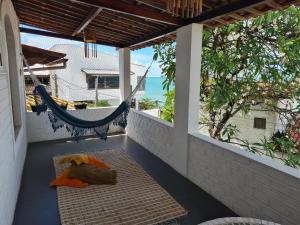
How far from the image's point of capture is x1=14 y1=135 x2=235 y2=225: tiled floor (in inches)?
77.7

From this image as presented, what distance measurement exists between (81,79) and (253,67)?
802 cm

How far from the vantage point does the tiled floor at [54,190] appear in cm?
197

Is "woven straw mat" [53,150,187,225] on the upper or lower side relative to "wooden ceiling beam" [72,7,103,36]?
lower

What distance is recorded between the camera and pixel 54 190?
2.40 metres

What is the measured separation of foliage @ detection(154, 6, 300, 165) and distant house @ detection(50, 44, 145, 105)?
628cm

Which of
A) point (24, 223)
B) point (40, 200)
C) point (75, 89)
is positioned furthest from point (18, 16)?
point (75, 89)

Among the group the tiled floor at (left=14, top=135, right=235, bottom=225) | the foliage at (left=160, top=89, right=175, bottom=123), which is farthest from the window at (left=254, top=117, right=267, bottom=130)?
the tiled floor at (left=14, top=135, right=235, bottom=225)

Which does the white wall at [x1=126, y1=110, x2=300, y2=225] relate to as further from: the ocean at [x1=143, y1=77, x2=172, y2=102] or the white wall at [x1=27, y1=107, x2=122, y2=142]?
the white wall at [x1=27, y1=107, x2=122, y2=142]

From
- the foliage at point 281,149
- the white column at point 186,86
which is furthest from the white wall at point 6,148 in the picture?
the foliage at point 281,149

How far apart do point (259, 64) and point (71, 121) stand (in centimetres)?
269

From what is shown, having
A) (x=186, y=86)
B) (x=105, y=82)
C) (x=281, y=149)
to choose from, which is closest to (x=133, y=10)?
(x=186, y=86)

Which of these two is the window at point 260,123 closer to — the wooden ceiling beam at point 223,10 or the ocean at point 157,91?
the ocean at point 157,91

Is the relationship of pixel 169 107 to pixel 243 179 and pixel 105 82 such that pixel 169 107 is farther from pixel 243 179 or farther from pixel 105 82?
pixel 105 82

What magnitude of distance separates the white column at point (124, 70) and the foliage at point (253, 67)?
121 cm
